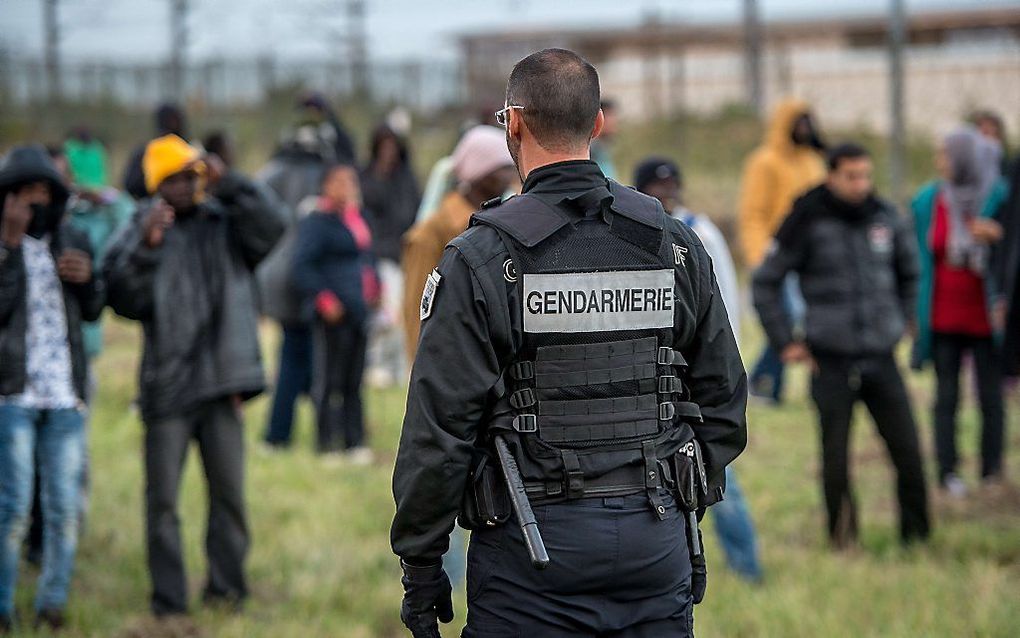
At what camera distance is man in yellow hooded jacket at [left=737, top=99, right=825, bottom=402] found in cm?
1003

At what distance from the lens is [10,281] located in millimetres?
5562

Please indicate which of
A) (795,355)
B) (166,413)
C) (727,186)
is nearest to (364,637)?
(166,413)

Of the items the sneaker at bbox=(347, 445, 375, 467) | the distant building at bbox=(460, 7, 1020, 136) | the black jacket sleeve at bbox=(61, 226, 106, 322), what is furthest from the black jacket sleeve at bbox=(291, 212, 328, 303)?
the distant building at bbox=(460, 7, 1020, 136)

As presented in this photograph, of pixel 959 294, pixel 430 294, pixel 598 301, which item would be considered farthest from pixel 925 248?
pixel 430 294

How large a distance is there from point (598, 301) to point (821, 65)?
2410cm

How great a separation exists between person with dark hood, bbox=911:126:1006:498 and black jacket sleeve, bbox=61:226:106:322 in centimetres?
491

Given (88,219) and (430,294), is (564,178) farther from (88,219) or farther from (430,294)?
(88,219)

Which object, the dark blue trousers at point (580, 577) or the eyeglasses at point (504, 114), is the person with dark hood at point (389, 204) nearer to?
the eyeglasses at point (504, 114)

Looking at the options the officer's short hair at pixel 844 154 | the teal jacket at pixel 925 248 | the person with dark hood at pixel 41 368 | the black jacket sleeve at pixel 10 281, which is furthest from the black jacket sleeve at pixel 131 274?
the teal jacket at pixel 925 248

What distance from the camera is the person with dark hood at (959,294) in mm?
7930

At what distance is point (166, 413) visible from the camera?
5855mm

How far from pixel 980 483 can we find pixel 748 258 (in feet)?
8.62

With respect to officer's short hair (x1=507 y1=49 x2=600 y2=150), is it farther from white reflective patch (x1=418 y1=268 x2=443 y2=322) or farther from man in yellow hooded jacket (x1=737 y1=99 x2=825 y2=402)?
man in yellow hooded jacket (x1=737 y1=99 x2=825 y2=402)

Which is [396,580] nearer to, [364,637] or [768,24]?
[364,637]
